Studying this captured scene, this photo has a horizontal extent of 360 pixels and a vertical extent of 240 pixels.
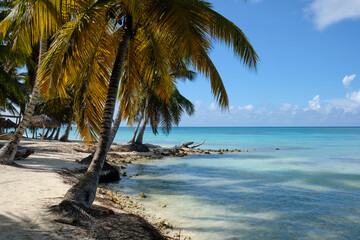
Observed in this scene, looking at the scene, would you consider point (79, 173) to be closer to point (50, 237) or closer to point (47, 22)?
point (47, 22)

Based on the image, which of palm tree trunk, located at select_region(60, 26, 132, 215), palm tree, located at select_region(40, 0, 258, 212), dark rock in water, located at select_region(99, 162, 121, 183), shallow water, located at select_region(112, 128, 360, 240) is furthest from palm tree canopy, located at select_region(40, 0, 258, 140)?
dark rock in water, located at select_region(99, 162, 121, 183)

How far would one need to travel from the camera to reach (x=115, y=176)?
10.2 metres

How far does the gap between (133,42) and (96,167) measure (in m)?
3.13

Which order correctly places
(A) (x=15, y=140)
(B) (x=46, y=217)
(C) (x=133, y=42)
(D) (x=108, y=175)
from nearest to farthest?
1. (B) (x=46, y=217)
2. (C) (x=133, y=42)
3. (A) (x=15, y=140)
4. (D) (x=108, y=175)

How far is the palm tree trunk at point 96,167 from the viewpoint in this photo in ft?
15.3

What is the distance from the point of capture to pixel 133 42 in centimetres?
654

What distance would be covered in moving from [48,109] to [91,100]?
2317 cm

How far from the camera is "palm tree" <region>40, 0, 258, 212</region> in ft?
15.9

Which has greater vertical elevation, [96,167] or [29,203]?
[96,167]

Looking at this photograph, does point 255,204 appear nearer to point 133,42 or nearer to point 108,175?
point 108,175

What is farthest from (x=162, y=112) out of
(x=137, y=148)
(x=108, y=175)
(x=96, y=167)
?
→ (x=96, y=167)

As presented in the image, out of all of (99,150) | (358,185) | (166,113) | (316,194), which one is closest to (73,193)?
(99,150)

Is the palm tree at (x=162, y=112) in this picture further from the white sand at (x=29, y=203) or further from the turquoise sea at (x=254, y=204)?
the white sand at (x=29, y=203)

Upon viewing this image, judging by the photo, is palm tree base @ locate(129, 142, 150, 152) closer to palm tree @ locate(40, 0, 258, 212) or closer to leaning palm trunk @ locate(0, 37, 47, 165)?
leaning palm trunk @ locate(0, 37, 47, 165)
